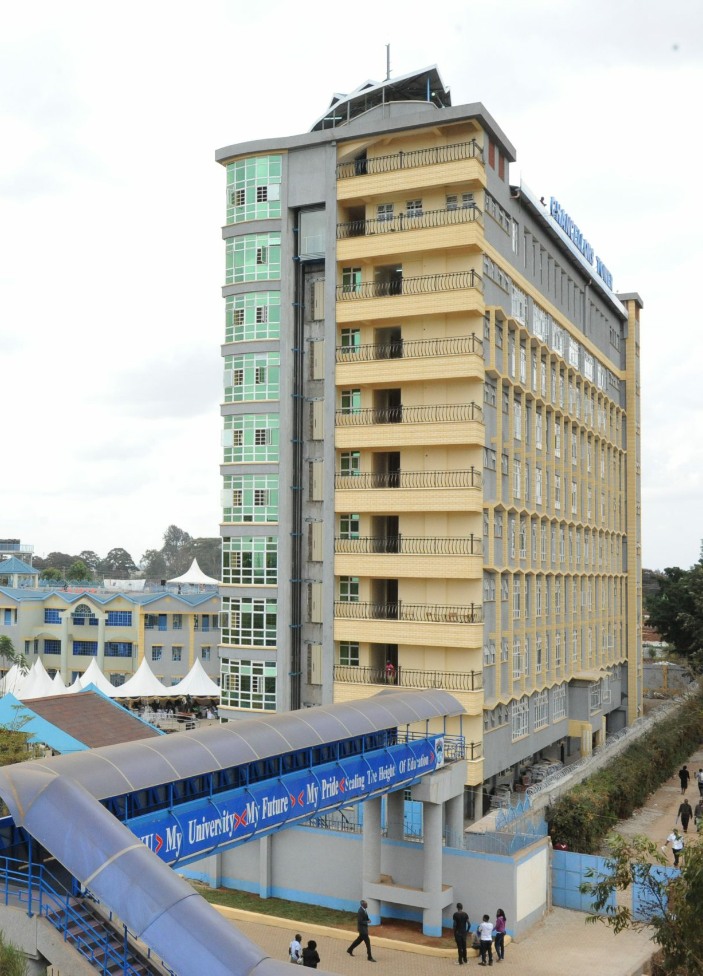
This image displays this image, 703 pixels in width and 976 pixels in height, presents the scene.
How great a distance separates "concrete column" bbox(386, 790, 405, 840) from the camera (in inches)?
1130

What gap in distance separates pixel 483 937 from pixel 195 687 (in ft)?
128

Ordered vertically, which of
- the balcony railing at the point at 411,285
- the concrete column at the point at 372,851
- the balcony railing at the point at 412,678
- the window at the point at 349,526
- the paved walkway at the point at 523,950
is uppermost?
the balcony railing at the point at 411,285

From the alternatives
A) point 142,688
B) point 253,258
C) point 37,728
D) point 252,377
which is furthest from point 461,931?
point 142,688

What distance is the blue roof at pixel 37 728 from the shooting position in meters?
38.2

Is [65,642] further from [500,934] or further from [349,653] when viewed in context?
[500,934]

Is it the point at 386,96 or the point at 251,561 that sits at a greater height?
the point at 386,96

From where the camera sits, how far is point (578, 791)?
113ft

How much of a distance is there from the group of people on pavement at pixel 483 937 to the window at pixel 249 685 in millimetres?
13673

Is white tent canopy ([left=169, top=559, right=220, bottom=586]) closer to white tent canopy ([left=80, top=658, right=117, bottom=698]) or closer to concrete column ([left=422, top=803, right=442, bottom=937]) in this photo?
white tent canopy ([left=80, top=658, right=117, bottom=698])

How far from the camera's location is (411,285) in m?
37.2

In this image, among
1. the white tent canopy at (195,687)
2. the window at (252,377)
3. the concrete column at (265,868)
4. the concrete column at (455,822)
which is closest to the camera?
the concrete column at (455,822)

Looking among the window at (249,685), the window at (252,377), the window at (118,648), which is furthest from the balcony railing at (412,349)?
the window at (118,648)

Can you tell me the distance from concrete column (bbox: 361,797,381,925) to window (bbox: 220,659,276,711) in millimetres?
10403

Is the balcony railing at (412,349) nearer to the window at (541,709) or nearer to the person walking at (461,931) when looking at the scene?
the window at (541,709)
